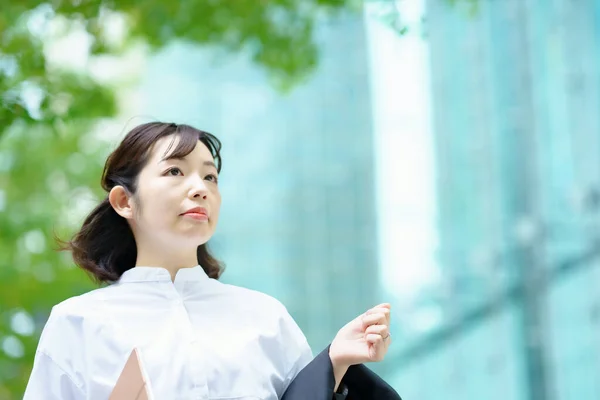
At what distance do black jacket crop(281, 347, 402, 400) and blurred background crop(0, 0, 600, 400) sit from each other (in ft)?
5.06

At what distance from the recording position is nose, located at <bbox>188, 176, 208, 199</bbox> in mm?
1670

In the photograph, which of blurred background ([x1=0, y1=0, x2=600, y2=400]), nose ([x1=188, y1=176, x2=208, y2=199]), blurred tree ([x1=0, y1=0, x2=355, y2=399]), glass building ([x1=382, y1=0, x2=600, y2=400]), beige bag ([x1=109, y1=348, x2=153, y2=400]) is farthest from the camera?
glass building ([x1=382, y1=0, x2=600, y2=400])

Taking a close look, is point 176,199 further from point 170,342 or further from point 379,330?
point 379,330

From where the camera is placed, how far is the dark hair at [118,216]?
1.74 m

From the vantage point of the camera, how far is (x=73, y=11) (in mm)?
3506

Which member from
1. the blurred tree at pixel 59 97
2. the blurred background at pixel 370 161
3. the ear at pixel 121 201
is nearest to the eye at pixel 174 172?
the ear at pixel 121 201

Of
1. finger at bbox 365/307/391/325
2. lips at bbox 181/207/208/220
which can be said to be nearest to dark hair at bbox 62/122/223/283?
lips at bbox 181/207/208/220

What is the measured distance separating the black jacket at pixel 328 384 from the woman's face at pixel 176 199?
31 centimetres

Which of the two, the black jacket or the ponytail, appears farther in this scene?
the ponytail

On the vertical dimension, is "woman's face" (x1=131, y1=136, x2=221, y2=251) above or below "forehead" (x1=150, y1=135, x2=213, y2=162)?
below

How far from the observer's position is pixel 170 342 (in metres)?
1.60

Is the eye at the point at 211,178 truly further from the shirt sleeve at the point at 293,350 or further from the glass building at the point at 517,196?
the glass building at the point at 517,196

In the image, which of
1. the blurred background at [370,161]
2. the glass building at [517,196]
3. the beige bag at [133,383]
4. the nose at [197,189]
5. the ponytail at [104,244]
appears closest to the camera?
the beige bag at [133,383]

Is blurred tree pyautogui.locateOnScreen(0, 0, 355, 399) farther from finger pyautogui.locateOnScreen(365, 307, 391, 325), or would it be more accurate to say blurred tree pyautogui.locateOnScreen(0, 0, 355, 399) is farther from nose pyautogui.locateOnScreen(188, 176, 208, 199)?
finger pyautogui.locateOnScreen(365, 307, 391, 325)
